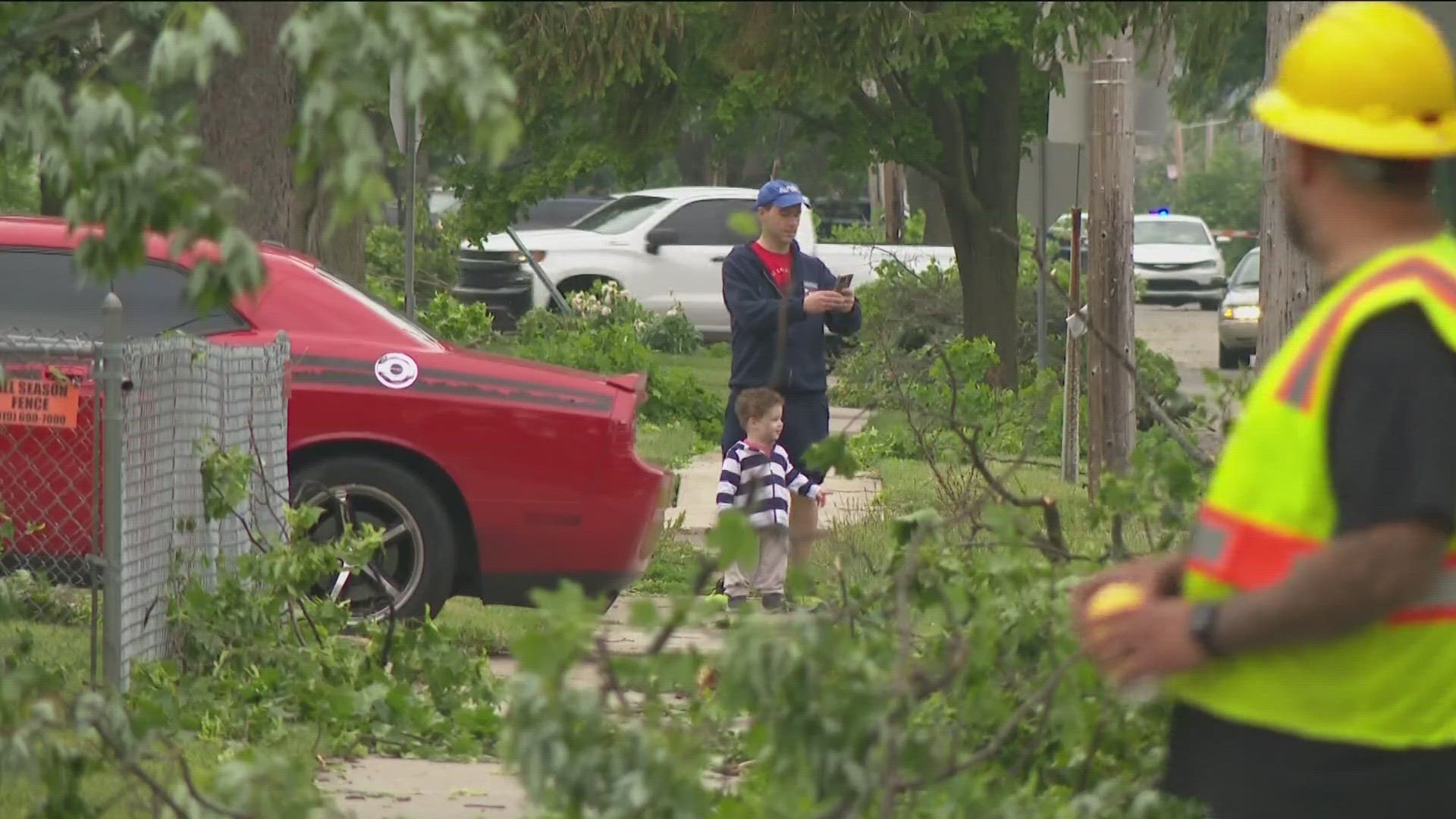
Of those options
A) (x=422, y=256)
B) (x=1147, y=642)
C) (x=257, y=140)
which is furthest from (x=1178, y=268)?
(x=1147, y=642)

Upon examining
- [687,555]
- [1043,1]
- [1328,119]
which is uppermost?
[1043,1]

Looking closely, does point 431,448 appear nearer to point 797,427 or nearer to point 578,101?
point 797,427

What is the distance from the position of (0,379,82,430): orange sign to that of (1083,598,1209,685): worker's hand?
4.04m

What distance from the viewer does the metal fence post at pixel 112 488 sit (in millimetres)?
6188

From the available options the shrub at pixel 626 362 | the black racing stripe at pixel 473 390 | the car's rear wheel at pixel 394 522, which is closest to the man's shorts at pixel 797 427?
the black racing stripe at pixel 473 390

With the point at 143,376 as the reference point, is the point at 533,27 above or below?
above

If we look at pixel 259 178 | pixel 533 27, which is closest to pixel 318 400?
pixel 533 27

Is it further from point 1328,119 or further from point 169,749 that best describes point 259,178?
point 1328,119

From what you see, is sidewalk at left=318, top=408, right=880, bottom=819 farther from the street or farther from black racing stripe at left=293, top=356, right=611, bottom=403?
the street

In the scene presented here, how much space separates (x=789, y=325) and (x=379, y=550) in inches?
73.7

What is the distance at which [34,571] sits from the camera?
7641mm

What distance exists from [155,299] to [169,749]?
13.3 feet

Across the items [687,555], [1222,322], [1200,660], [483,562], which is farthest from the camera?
[1222,322]

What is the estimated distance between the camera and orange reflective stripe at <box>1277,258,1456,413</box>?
2.65m
